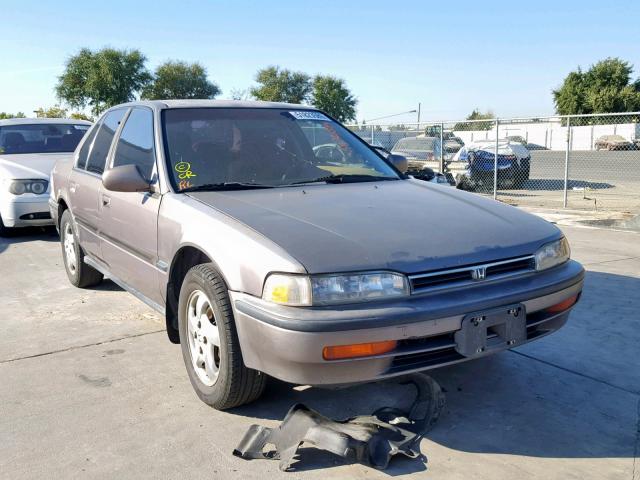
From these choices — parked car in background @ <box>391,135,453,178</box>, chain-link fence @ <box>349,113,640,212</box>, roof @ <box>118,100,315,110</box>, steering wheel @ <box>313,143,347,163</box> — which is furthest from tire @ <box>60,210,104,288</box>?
parked car in background @ <box>391,135,453,178</box>

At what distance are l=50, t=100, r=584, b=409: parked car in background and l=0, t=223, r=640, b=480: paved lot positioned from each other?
13.4 inches

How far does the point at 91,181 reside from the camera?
16.3 feet

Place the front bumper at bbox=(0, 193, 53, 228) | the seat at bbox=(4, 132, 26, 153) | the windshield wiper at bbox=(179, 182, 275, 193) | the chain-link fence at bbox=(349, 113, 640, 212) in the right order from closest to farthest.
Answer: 1. the windshield wiper at bbox=(179, 182, 275, 193)
2. the front bumper at bbox=(0, 193, 53, 228)
3. the seat at bbox=(4, 132, 26, 153)
4. the chain-link fence at bbox=(349, 113, 640, 212)

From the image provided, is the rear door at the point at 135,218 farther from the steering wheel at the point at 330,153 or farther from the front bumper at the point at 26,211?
the front bumper at the point at 26,211

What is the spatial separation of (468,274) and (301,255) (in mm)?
804

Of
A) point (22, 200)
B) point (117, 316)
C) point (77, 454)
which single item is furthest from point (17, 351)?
point (22, 200)

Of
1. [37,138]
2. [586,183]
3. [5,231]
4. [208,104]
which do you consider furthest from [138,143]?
[586,183]

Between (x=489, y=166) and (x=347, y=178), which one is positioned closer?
(x=347, y=178)

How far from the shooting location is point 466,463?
9.18 ft

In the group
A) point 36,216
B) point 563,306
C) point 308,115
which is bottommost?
point 36,216

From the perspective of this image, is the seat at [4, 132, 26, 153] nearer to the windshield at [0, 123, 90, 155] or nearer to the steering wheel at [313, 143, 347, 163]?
the windshield at [0, 123, 90, 155]

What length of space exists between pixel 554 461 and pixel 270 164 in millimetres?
2389

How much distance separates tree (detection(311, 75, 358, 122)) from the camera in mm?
54250

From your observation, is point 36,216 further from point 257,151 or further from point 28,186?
point 257,151
